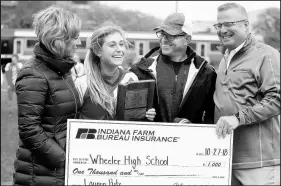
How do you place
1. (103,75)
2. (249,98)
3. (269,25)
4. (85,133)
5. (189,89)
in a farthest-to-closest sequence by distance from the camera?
(269,25), (189,89), (103,75), (249,98), (85,133)

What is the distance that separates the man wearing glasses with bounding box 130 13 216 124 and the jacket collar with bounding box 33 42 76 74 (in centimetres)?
94

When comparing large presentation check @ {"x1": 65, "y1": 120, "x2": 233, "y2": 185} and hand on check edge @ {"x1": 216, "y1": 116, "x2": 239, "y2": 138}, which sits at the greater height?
hand on check edge @ {"x1": 216, "y1": 116, "x2": 239, "y2": 138}

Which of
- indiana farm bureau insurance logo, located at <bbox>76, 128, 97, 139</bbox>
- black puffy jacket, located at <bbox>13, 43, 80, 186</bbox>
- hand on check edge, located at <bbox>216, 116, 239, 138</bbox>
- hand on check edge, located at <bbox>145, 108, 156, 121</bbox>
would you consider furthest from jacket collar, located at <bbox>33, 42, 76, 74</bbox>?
hand on check edge, located at <bbox>216, 116, 239, 138</bbox>

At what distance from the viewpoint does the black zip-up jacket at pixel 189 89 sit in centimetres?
465

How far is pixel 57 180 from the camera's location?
4.00 meters

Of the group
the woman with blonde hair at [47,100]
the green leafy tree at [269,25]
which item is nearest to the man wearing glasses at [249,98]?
the woman with blonde hair at [47,100]

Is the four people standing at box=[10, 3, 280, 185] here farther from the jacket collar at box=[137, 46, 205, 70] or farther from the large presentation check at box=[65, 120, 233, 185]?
the large presentation check at box=[65, 120, 233, 185]

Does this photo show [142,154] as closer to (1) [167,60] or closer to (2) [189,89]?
(2) [189,89]

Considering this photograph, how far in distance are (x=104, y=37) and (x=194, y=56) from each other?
2.80ft

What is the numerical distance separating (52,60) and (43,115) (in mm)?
390

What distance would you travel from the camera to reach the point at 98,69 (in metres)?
4.42

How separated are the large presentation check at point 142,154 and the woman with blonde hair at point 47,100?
163 mm

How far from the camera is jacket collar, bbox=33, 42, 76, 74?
388cm

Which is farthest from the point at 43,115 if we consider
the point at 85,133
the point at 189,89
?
the point at 189,89
